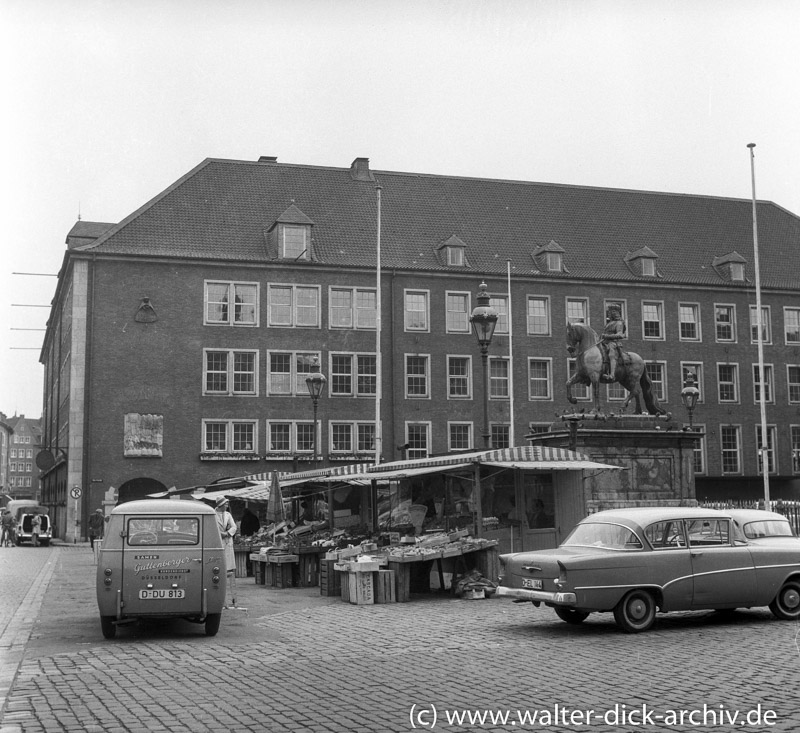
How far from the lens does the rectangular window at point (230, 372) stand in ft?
175

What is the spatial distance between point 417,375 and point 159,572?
137 ft

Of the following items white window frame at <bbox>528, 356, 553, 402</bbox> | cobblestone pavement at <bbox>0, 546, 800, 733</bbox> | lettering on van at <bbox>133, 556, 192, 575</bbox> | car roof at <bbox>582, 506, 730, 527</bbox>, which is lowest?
cobblestone pavement at <bbox>0, 546, 800, 733</bbox>

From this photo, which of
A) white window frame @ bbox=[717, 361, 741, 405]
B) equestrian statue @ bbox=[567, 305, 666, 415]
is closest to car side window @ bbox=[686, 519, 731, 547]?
equestrian statue @ bbox=[567, 305, 666, 415]

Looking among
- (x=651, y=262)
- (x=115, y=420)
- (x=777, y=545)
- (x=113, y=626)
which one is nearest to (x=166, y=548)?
(x=113, y=626)

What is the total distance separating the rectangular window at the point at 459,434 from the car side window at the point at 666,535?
134 ft

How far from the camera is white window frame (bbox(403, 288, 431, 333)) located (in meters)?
56.6

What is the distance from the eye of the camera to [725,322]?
62156mm

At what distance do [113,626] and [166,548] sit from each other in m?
1.28

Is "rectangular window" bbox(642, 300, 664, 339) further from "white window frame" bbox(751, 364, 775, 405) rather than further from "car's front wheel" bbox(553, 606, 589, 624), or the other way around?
"car's front wheel" bbox(553, 606, 589, 624)

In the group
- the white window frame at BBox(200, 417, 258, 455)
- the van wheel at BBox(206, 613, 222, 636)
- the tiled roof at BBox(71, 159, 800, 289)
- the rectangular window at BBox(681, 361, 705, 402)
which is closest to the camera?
the van wheel at BBox(206, 613, 222, 636)

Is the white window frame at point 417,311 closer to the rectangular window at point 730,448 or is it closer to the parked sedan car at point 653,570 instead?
the rectangular window at point 730,448

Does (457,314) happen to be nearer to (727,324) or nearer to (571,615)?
(727,324)

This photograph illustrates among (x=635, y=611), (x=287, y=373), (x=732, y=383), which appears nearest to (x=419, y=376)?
(x=287, y=373)

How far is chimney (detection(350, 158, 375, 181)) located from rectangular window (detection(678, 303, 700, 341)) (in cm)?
1892
